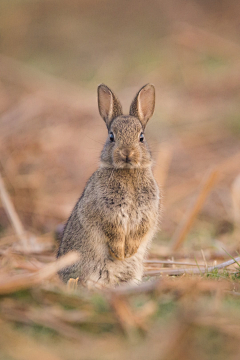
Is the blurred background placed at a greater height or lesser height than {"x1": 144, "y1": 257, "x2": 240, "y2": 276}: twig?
greater

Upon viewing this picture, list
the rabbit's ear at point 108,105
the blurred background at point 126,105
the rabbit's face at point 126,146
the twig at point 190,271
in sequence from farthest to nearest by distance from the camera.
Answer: the blurred background at point 126,105
the rabbit's ear at point 108,105
the rabbit's face at point 126,146
the twig at point 190,271

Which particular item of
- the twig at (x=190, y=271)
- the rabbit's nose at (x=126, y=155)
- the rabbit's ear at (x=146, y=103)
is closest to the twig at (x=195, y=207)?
the twig at (x=190, y=271)

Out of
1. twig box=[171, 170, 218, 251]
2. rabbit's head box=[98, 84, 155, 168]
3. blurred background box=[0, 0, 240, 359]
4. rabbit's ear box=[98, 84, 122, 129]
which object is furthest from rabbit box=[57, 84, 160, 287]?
twig box=[171, 170, 218, 251]

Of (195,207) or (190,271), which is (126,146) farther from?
(195,207)

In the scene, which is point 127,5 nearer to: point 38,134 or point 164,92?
point 164,92

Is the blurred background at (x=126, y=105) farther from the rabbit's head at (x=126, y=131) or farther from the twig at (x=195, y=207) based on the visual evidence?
the rabbit's head at (x=126, y=131)

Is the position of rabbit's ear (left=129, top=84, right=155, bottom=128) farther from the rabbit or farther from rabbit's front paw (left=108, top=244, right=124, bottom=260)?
rabbit's front paw (left=108, top=244, right=124, bottom=260)

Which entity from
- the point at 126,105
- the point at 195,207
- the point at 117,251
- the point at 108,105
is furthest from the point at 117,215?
the point at 126,105

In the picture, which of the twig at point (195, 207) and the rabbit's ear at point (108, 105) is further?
the twig at point (195, 207)
